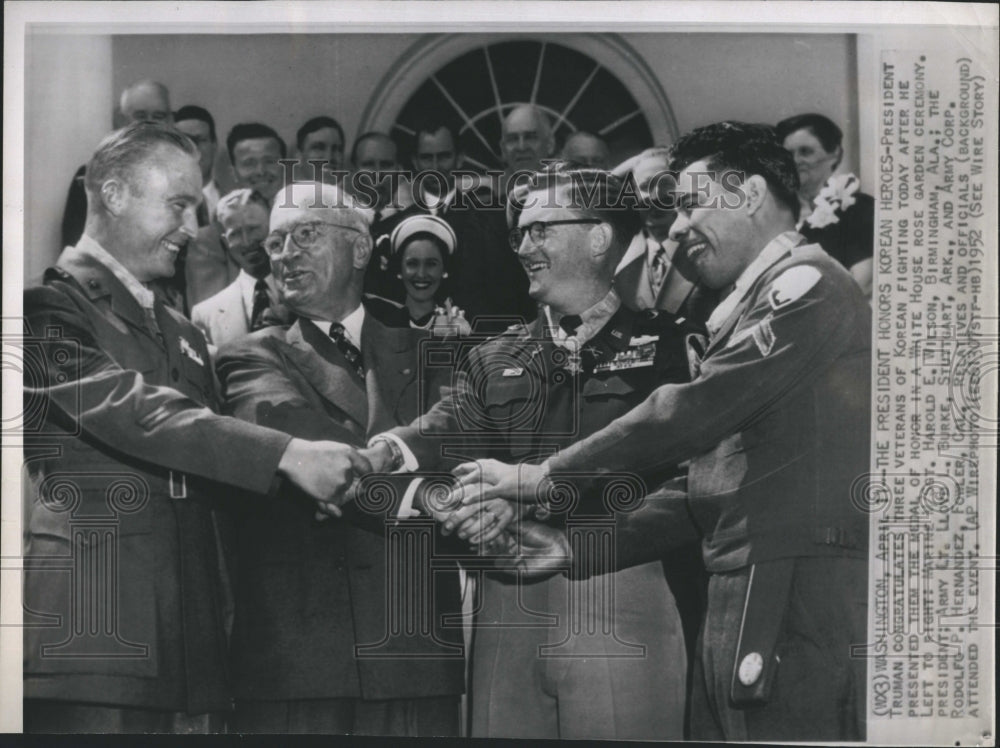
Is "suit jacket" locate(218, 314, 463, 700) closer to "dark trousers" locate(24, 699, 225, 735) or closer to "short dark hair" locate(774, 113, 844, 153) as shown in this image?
"dark trousers" locate(24, 699, 225, 735)

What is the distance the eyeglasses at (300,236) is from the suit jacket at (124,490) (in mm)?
417

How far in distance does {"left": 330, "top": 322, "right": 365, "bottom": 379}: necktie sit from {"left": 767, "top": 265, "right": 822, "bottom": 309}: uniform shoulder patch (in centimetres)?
148

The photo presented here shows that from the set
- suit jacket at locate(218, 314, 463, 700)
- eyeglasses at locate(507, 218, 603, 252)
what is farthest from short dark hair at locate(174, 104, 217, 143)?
eyeglasses at locate(507, 218, 603, 252)

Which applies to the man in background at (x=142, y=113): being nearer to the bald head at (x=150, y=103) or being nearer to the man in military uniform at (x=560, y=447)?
the bald head at (x=150, y=103)

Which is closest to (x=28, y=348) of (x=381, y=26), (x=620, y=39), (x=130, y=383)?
(x=130, y=383)

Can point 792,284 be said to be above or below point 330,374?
above

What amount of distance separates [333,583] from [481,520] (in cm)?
57

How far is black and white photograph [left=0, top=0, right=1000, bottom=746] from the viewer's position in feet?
12.8

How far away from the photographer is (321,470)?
3914mm

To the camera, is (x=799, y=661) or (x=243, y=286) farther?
(x=243, y=286)

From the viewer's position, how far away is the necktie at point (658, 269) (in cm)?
397

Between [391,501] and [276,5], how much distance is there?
1853 mm

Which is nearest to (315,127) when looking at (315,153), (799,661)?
(315,153)

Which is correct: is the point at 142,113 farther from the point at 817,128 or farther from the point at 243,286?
the point at 817,128
